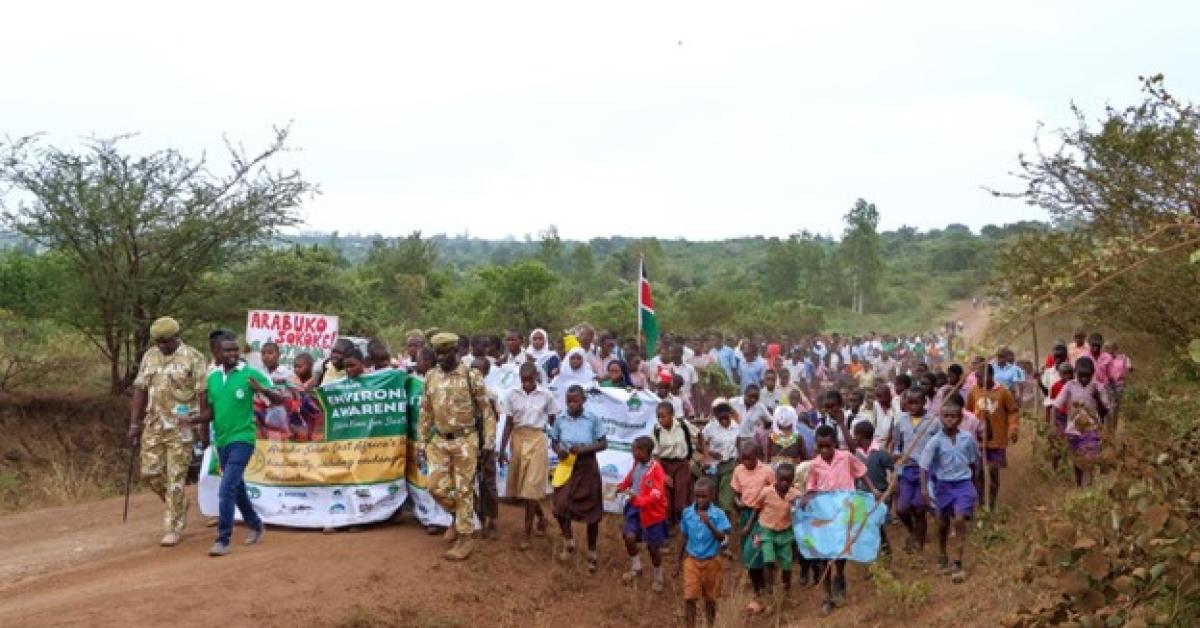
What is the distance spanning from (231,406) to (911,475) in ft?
20.0

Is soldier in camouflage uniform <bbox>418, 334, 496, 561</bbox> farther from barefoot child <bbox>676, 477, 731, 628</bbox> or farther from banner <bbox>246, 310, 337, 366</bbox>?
banner <bbox>246, 310, 337, 366</bbox>

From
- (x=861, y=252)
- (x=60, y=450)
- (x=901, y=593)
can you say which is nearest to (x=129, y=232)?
(x=60, y=450)

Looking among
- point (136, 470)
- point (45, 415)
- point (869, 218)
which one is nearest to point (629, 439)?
point (136, 470)

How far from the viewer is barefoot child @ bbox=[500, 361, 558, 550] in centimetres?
1070

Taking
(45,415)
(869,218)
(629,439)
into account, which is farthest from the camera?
(869,218)

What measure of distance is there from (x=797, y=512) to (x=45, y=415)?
1134 cm

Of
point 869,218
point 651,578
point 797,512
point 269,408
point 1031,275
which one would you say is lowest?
point 651,578

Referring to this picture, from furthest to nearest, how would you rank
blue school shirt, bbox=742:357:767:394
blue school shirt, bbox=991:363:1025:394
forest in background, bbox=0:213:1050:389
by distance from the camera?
blue school shirt, bbox=742:357:767:394
forest in background, bbox=0:213:1050:389
blue school shirt, bbox=991:363:1025:394

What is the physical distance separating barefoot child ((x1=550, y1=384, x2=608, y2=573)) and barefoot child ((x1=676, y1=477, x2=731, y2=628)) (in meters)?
1.41

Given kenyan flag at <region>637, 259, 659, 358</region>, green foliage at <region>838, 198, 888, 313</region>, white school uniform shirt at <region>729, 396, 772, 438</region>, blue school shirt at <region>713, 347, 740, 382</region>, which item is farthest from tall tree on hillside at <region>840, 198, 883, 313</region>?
white school uniform shirt at <region>729, 396, 772, 438</region>

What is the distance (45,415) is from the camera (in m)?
15.7

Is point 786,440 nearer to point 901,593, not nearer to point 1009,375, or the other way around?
point 901,593

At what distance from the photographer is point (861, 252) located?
5788cm

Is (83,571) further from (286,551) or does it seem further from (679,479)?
(679,479)
